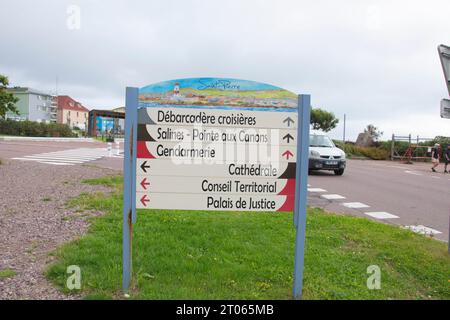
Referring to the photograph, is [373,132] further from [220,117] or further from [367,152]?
[220,117]

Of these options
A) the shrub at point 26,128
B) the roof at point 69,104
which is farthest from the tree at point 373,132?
the roof at point 69,104

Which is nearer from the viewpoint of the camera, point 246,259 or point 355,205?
point 246,259

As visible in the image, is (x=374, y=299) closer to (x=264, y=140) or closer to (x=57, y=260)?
(x=264, y=140)

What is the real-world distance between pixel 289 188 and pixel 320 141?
42.6 feet

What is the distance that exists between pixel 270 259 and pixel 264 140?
1532 mm

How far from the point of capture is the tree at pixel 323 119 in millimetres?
54128

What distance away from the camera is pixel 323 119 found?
2141 inches

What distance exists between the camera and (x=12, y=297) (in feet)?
10.5

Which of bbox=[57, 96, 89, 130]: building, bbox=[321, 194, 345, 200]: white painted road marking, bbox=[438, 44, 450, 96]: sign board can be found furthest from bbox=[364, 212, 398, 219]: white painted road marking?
bbox=[57, 96, 89, 130]: building

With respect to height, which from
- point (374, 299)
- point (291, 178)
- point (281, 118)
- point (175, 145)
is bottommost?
point (374, 299)

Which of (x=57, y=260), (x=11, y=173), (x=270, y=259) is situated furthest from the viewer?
(x=11, y=173)

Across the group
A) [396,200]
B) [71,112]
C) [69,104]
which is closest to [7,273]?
[396,200]

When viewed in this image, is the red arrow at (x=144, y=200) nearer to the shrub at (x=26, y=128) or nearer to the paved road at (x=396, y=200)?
the paved road at (x=396, y=200)
